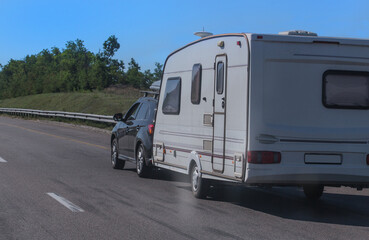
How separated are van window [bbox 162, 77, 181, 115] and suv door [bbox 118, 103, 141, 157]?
2285mm

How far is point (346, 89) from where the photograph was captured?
869cm

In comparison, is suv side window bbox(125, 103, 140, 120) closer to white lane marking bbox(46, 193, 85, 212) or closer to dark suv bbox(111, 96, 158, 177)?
dark suv bbox(111, 96, 158, 177)

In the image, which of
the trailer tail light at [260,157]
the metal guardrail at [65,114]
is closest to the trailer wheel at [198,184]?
the trailer tail light at [260,157]

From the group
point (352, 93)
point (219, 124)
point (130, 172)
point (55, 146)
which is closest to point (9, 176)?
point (130, 172)

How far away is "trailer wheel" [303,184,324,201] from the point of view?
1027cm

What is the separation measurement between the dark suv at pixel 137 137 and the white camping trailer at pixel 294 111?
362 cm

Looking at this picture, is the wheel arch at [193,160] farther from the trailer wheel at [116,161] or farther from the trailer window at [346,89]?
the trailer wheel at [116,161]

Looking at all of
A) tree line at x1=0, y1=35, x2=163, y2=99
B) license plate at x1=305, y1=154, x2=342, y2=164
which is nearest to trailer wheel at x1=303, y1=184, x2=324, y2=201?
license plate at x1=305, y1=154, x2=342, y2=164

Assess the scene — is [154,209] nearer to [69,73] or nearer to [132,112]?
[132,112]

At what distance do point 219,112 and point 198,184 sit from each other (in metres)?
1.43

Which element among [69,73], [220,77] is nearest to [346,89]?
[220,77]

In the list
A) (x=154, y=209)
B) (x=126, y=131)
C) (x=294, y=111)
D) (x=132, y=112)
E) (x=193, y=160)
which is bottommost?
(x=154, y=209)

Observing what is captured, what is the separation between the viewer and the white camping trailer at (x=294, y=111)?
8292mm

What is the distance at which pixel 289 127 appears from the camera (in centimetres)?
838
